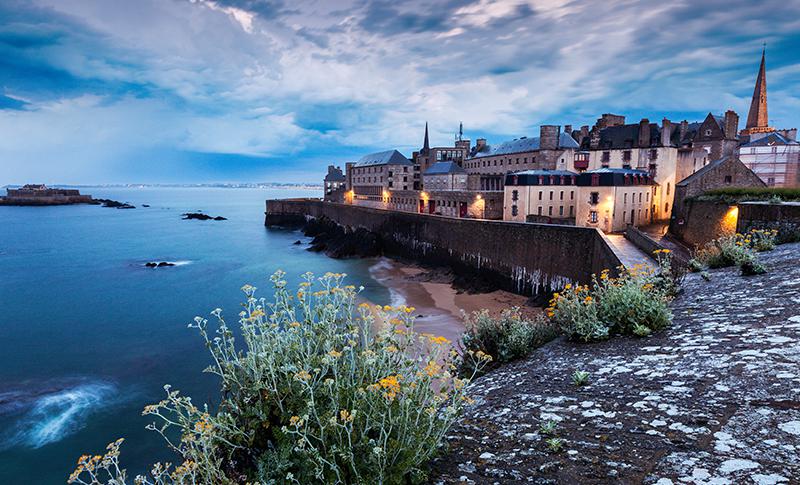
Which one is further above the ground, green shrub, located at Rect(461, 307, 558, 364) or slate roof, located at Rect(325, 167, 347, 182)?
slate roof, located at Rect(325, 167, 347, 182)

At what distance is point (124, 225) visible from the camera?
83.2m

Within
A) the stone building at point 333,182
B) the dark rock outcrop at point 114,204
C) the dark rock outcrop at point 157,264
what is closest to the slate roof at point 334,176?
the stone building at point 333,182

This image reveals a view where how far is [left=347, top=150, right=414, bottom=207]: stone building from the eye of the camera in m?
72.2

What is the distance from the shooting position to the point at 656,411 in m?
4.04

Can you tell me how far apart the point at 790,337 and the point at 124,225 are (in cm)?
9846

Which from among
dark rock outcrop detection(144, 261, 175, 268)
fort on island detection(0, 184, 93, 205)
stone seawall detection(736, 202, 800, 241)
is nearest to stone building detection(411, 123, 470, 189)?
dark rock outcrop detection(144, 261, 175, 268)

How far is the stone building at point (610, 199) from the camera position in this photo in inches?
1324

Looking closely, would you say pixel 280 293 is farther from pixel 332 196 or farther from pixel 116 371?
pixel 332 196

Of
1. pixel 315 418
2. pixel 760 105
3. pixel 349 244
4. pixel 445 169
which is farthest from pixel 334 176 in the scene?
pixel 315 418

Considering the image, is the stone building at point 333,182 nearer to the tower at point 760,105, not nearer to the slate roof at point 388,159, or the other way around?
the slate roof at point 388,159

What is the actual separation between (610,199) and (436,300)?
16.7 m

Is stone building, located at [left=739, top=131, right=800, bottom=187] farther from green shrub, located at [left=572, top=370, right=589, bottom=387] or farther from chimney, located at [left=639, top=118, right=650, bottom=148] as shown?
green shrub, located at [left=572, top=370, right=589, bottom=387]

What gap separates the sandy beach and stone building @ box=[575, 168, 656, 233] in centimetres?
1070

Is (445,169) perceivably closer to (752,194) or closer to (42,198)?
(752,194)
